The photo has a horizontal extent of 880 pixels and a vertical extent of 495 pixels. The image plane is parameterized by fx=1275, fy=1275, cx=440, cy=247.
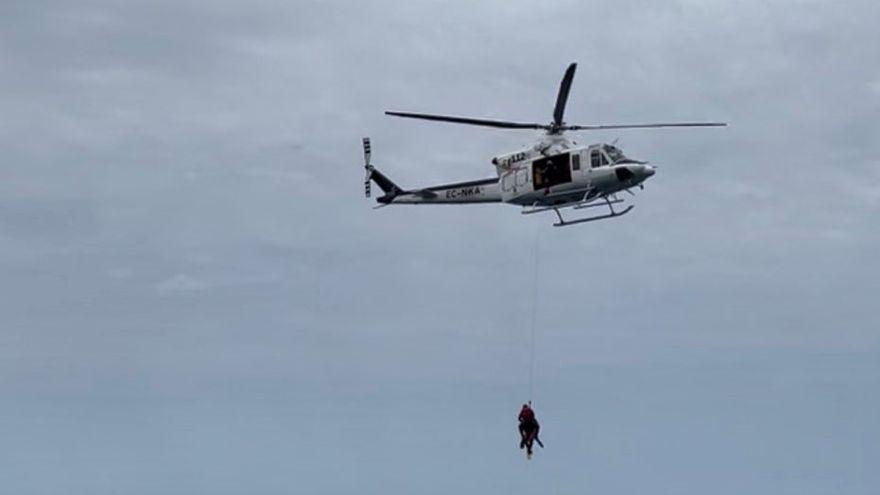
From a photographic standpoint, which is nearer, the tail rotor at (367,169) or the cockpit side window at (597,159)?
the cockpit side window at (597,159)

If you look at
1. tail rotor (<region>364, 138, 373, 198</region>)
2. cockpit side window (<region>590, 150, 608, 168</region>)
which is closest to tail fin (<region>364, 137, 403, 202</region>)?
tail rotor (<region>364, 138, 373, 198</region>)

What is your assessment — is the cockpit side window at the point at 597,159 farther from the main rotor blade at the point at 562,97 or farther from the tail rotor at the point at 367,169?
the tail rotor at the point at 367,169

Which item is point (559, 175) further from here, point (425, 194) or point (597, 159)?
point (425, 194)

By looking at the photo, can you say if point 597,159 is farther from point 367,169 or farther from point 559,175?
point 367,169

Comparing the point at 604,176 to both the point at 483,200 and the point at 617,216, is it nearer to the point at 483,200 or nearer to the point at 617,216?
the point at 617,216

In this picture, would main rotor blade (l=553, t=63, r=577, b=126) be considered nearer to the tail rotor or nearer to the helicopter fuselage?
the helicopter fuselage

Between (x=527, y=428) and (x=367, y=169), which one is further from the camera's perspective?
(x=367, y=169)

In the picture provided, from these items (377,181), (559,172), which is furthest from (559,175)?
(377,181)

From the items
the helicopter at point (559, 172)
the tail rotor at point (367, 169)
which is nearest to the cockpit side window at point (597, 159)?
the helicopter at point (559, 172)

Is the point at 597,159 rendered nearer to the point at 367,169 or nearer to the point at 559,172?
the point at 559,172

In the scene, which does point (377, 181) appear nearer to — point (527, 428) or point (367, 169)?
point (367, 169)

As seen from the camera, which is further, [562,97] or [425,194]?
[425,194]

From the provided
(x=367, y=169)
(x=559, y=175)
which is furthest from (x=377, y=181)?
(x=559, y=175)

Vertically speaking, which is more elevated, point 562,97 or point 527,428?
point 562,97
